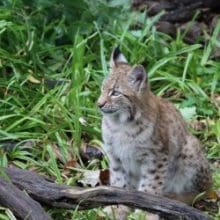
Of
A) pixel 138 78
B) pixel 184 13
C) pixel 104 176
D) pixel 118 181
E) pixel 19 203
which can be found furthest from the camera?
pixel 184 13

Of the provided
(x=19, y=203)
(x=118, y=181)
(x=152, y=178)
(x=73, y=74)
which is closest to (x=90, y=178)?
(x=118, y=181)

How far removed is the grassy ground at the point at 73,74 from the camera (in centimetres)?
784

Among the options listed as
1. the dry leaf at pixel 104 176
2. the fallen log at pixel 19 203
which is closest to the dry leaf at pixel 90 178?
the dry leaf at pixel 104 176

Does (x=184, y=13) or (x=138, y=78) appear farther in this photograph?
(x=184, y=13)

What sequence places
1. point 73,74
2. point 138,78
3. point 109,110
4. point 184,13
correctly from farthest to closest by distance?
point 184,13, point 73,74, point 138,78, point 109,110

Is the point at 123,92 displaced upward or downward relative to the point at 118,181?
upward

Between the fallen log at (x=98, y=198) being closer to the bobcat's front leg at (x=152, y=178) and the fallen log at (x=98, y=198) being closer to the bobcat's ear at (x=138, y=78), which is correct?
the bobcat's front leg at (x=152, y=178)

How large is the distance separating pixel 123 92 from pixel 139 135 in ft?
1.12

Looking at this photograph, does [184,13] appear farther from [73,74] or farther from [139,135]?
[139,135]

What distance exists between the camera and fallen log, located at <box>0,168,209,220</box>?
611 cm

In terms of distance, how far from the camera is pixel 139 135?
6805 mm

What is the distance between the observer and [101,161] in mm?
7789

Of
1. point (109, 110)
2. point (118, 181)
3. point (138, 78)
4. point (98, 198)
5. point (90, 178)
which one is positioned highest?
point (138, 78)

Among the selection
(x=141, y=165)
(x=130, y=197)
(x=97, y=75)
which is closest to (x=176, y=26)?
(x=97, y=75)
